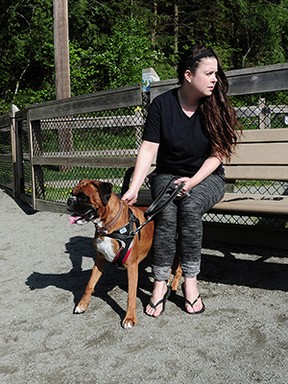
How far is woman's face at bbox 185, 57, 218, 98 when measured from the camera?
308cm

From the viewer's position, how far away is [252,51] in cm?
3375

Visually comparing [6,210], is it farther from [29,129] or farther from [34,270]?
[34,270]

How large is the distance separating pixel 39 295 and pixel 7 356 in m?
0.94

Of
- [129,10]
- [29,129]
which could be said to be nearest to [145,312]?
[29,129]

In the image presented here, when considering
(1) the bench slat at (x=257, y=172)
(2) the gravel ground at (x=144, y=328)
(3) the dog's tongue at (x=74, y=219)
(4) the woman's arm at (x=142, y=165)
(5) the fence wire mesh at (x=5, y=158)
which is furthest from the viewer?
(5) the fence wire mesh at (x=5, y=158)

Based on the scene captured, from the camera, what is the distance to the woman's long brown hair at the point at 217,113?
3162mm

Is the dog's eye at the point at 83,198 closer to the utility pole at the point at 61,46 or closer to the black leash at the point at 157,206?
the black leash at the point at 157,206

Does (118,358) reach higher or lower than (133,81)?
lower

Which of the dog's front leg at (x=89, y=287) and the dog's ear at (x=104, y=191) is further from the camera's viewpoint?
the dog's front leg at (x=89, y=287)

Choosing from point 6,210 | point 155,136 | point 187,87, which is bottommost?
point 6,210

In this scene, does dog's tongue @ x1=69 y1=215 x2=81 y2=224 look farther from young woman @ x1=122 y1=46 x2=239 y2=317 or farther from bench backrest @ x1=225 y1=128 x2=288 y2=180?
bench backrest @ x1=225 y1=128 x2=288 y2=180

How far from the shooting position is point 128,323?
118 inches

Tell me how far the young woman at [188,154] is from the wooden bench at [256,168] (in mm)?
203

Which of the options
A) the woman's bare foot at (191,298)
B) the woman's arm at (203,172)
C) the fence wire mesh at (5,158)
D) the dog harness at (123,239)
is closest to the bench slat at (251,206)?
the woman's arm at (203,172)
